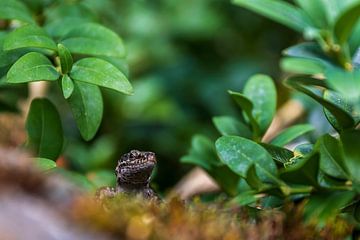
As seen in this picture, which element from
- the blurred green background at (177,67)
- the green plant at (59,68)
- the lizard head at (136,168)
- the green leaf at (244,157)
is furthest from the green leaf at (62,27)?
the blurred green background at (177,67)

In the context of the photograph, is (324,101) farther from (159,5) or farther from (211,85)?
(159,5)

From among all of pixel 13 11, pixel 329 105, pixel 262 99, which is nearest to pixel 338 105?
pixel 329 105

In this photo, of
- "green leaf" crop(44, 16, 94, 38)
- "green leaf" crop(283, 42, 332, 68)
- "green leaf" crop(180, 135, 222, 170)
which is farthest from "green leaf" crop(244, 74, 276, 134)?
"green leaf" crop(44, 16, 94, 38)

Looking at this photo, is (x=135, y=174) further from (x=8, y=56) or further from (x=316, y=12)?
(x=316, y=12)

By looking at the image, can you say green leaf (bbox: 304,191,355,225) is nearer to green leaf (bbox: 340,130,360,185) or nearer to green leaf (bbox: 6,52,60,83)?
green leaf (bbox: 340,130,360,185)

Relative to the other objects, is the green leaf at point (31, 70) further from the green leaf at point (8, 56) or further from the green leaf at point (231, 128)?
the green leaf at point (231, 128)

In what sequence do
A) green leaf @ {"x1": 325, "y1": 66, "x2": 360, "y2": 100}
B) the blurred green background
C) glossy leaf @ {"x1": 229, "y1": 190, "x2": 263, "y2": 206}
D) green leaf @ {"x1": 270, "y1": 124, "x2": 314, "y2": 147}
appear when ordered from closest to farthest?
1. green leaf @ {"x1": 325, "y1": 66, "x2": 360, "y2": 100}
2. glossy leaf @ {"x1": 229, "y1": 190, "x2": 263, "y2": 206}
3. green leaf @ {"x1": 270, "y1": 124, "x2": 314, "y2": 147}
4. the blurred green background
